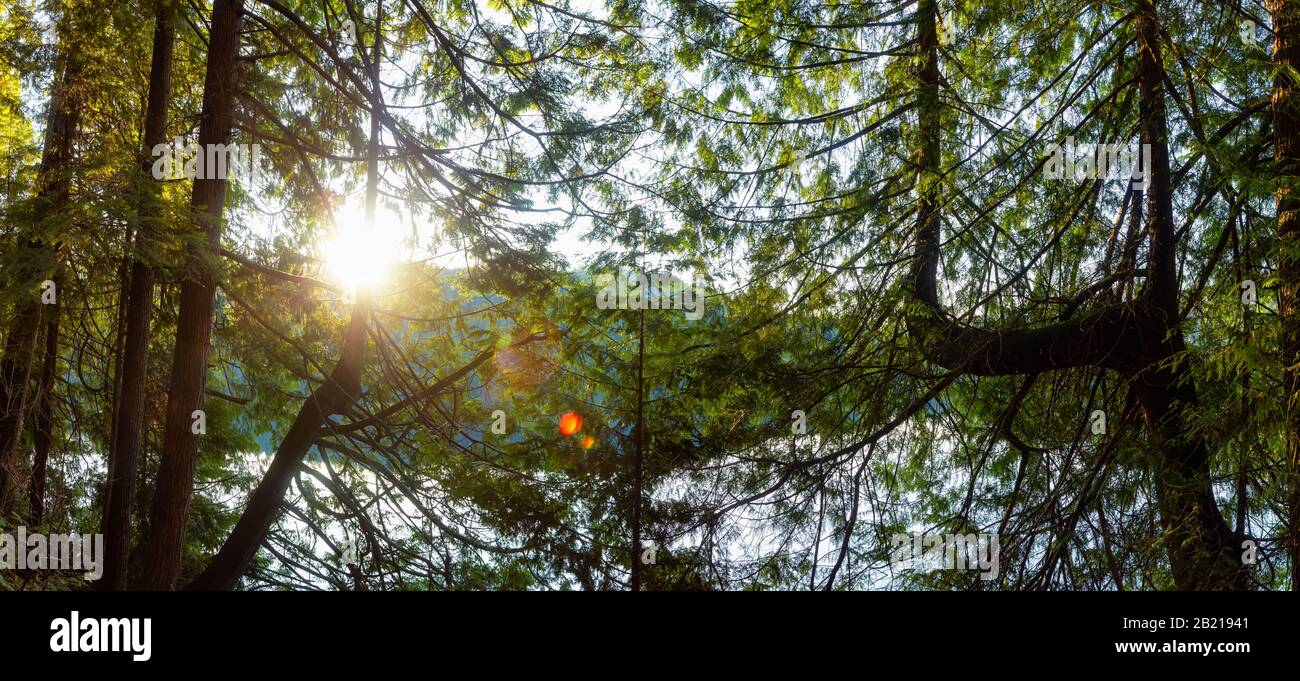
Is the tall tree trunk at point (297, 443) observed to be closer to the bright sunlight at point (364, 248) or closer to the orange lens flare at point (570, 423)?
the bright sunlight at point (364, 248)

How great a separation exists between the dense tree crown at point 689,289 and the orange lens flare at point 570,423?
0.02 meters

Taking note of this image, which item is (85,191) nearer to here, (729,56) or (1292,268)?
(729,56)

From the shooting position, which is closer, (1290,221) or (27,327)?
(1290,221)

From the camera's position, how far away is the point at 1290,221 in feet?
13.6

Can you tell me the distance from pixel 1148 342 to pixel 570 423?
15.8ft

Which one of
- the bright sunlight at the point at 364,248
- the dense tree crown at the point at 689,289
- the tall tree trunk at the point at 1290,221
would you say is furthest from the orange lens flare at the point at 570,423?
the tall tree trunk at the point at 1290,221

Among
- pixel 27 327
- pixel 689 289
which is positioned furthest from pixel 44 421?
pixel 689 289

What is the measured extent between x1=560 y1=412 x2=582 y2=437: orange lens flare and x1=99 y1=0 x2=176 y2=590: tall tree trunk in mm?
3501

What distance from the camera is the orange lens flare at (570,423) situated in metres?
7.94

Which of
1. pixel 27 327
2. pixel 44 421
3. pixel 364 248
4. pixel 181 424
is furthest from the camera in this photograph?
pixel 364 248

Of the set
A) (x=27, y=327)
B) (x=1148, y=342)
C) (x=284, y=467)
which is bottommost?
(x=284, y=467)

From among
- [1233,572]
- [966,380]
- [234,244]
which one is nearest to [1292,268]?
[1233,572]

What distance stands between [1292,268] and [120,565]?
7.23 metres

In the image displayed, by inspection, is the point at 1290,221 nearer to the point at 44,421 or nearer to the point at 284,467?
the point at 284,467
